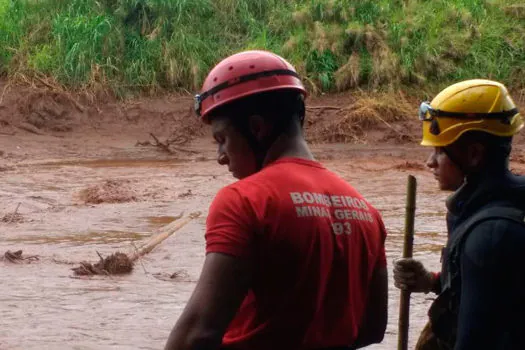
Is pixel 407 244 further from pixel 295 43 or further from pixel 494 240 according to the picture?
pixel 295 43

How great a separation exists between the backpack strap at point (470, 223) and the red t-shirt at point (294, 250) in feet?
0.96

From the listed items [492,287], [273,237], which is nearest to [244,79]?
[273,237]

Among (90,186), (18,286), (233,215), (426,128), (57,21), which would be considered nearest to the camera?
(233,215)

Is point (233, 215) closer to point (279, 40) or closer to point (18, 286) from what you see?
point (18, 286)

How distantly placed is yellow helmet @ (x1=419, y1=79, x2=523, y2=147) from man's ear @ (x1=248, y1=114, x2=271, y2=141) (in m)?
0.68

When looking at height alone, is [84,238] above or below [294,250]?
below

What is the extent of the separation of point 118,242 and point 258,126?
657 cm

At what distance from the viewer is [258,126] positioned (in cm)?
259

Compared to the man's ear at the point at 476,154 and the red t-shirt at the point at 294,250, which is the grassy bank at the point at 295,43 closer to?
the man's ear at the point at 476,154

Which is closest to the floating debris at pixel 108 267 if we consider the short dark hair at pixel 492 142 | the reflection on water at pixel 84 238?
the reflection on water at pixel 84 238

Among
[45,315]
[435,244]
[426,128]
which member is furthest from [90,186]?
[426,128]

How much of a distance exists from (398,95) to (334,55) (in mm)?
1342

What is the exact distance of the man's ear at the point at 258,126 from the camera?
2582 mm

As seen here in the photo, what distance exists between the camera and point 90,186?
1224 centimetres
